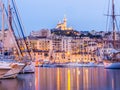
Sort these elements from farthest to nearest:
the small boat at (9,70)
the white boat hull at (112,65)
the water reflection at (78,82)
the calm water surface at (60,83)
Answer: the white boat hull at (112,65) → the small boat at (9,70) → the water reflection at (78,82) → the calm water surface at (60,83)

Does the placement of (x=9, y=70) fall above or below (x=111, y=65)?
above

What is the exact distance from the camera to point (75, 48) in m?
183

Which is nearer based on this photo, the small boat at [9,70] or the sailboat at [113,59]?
the small boat at [9,70]

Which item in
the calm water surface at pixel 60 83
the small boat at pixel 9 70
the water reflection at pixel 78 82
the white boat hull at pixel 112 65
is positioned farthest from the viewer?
the white boat hull at pixel 112 65

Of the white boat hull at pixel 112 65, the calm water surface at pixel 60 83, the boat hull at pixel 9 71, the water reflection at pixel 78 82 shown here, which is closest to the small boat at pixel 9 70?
the boat hull at pixel 9 71

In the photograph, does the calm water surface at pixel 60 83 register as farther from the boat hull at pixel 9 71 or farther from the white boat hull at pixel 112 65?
the white boat hull at pixel 112 65

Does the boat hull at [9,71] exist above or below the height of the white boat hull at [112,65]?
above

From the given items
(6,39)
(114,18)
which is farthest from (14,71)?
(114,18)

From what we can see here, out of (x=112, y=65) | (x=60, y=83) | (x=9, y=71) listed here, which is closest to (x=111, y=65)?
(x=112, y=65)

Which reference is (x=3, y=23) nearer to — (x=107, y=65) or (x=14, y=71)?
(x=14, y=71)

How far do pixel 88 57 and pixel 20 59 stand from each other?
108604mm

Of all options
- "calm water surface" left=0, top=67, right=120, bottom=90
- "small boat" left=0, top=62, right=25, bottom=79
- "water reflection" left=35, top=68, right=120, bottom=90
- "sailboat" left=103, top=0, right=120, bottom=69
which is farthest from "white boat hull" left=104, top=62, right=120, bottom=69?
"small boat" left=0, top=62, right=25, bottom=79

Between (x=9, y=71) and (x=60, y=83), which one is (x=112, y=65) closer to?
(x=9, y=71)

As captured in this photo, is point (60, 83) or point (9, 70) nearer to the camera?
point (60, 83)
